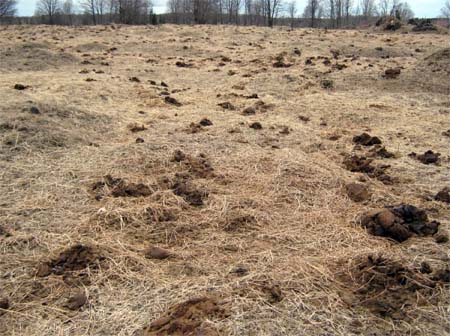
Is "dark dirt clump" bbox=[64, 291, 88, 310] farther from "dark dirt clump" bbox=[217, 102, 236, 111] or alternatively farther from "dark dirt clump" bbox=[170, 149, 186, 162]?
"dark dirt clump" bbox=[217, 102, 236, 111]

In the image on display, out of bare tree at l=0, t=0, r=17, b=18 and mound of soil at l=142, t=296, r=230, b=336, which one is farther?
bare tree at l=0, t=0, r=17, b=18

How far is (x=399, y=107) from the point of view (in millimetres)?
8523

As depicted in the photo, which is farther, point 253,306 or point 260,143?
point 260,143

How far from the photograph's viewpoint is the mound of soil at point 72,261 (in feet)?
10.8

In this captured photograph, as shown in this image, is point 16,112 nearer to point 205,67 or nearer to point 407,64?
point 205,67

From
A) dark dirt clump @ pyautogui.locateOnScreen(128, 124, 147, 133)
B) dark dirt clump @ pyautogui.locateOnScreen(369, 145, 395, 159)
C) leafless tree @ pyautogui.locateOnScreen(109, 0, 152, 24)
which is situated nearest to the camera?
dark dirt clump @ pyautogui.locateOnScreen(369, 145, 395, 159)

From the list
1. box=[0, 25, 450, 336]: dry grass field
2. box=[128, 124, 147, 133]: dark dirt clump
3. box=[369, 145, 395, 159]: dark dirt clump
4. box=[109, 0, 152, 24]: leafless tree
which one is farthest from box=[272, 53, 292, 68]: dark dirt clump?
box=[109, 0, 152, 24]: leafless tree

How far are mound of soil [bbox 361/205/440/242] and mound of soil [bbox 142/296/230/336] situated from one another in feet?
5.63

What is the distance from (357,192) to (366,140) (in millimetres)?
2088

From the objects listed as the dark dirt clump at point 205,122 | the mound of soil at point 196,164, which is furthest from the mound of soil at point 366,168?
the dark dirt clump at point 205,122

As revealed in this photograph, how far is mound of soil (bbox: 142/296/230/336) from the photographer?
2.62m

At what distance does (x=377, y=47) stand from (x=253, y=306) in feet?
53.2

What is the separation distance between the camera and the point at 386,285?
9.96 feet

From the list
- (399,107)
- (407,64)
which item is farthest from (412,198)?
(407,64)
